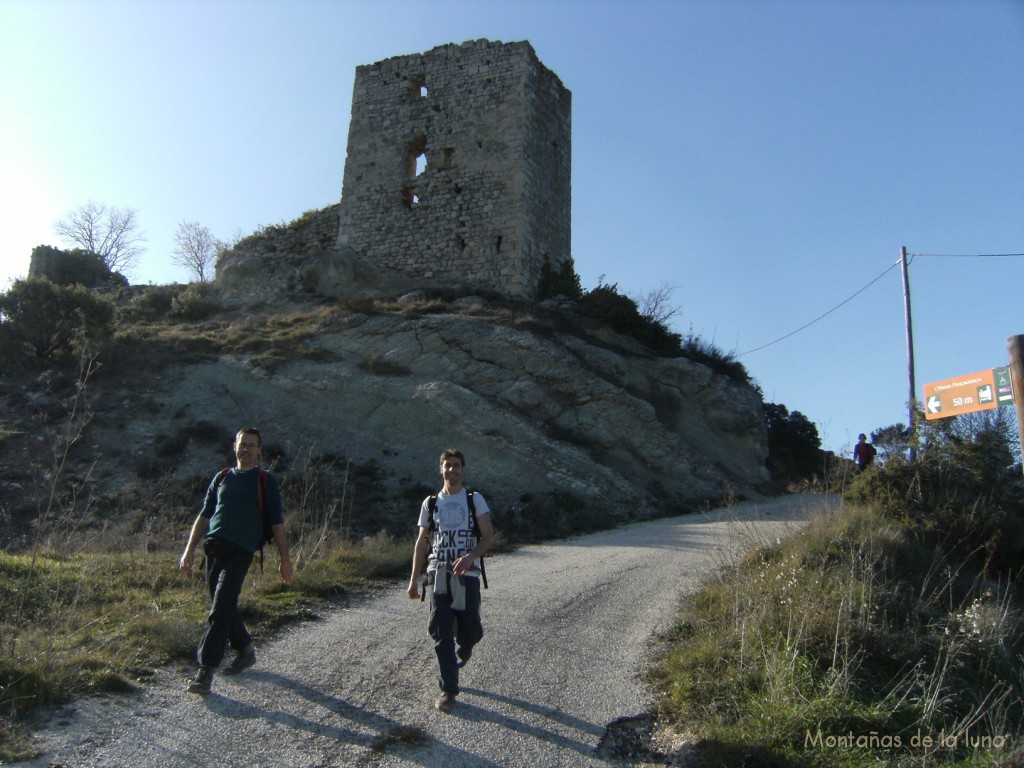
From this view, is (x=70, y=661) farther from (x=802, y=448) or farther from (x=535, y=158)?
(x=802, y=448)

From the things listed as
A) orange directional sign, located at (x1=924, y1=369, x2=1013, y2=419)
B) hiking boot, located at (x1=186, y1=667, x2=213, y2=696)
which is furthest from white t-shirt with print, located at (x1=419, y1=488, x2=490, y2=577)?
orange directional sign, located at (x1=924, y1=369, x2=1013, y2=419)

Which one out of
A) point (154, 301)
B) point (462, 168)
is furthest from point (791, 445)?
point (154, 301)

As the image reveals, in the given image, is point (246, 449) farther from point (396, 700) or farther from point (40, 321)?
point (40, 321)

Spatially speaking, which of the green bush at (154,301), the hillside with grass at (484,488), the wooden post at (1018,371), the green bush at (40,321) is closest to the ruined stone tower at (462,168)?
the hillside with grass at (484,488)

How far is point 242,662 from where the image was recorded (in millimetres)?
5246

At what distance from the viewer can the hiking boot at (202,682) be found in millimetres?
4844

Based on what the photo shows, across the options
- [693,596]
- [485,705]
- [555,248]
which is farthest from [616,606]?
[555,248]

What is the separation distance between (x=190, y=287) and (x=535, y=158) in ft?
36.4

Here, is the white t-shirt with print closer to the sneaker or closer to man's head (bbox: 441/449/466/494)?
man's head (bbox: 441/449/466/494)

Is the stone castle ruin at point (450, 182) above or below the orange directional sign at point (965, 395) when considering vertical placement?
above

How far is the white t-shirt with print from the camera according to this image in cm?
514

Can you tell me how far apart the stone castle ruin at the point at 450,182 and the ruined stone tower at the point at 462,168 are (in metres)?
0.03

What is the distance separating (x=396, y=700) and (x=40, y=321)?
1878 centimetres

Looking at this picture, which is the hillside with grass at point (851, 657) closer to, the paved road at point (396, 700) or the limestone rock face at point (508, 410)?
the paved road at point (396, 700)
